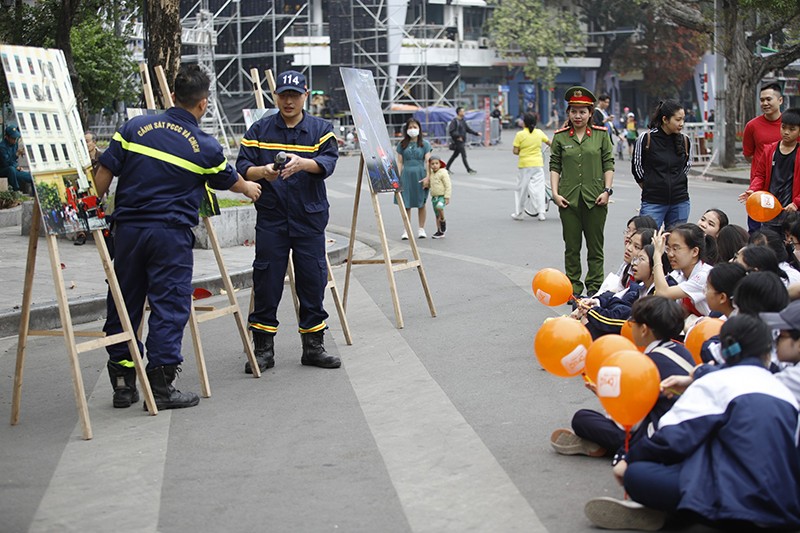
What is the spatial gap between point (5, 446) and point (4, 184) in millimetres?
14290

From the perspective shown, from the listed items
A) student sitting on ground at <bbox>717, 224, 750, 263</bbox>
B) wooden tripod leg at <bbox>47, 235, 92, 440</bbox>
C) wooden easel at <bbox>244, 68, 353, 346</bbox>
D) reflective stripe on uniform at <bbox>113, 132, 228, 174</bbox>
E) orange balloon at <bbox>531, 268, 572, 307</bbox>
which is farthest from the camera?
wooden easel at <bbox>244, 68, 353, 346</bbox>

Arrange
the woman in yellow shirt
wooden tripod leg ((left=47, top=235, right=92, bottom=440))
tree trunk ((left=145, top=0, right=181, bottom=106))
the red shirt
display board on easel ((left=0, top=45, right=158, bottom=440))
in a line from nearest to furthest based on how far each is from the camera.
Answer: wooden tripod leg ((left=47, top=235, right=92, bottom=440)) → display board on easel ((left=0, top=45, right=158, bottom=440)) → the red shirt → tree trunk ((left=145, top=0, right=181, bottom=106)) → the woman in yellow shirt

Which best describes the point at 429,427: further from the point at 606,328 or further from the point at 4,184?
the point at 4,184

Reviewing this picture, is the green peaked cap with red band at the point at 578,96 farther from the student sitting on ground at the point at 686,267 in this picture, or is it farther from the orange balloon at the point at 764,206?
the student sitting on ground at the point at 686,267

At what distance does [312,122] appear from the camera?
8.02 m

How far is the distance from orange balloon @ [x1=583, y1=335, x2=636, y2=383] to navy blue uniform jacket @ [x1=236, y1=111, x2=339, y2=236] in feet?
10.7

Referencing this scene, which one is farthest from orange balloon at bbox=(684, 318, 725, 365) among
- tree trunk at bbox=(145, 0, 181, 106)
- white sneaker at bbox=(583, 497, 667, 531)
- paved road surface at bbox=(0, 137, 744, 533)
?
tree trunk at bbox=(145, 0, 181, 106)

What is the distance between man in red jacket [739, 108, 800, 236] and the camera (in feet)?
30.1

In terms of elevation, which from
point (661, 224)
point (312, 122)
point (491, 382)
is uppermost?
point (312, 122)

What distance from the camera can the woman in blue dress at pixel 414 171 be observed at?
15.9m

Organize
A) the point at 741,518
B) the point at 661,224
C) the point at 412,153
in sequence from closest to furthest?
1. the point at 741,518
2. the point at 661,224
3. the point at 412,153

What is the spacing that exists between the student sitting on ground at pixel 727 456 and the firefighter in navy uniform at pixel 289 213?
375cm

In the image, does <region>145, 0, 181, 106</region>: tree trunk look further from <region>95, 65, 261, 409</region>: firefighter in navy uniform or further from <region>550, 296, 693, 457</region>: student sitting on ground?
<region>550, 296, 693, 457</region>: student sitting on ground

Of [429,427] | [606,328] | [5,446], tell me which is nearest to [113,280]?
[5,446]
